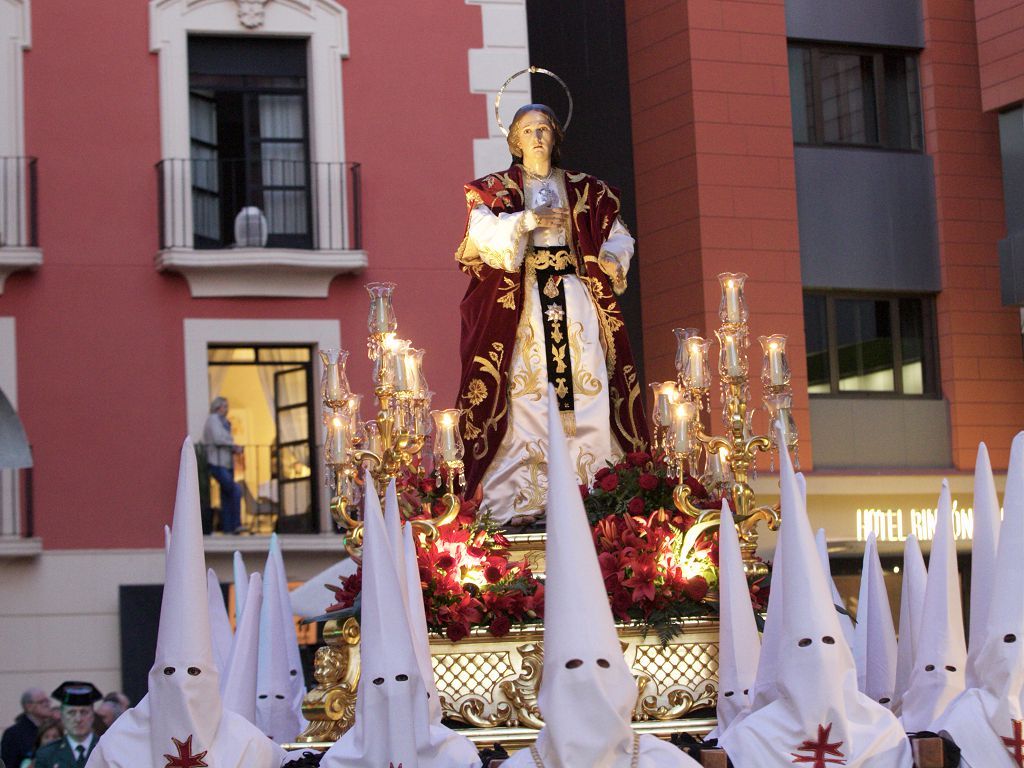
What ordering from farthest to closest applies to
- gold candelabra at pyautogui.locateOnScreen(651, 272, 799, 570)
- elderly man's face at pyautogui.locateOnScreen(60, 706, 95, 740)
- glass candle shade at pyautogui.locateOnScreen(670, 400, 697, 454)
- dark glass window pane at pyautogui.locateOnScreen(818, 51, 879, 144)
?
dark glass window pane at pyautogui.locateOnScreen(818, 51, 879, 144) < elderly man's face at pyautogui.locateOnScreen(60, 706, 95, 740) < glass candle shade at pyautogui.locateOnScreen(670, 400, 697, 454) < gold candelabra at pyautogui.locateOnScreen(651, 272, 799, 570)

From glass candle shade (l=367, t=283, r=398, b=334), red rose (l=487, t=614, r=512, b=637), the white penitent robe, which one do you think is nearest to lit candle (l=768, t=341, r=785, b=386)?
the white penitent robe

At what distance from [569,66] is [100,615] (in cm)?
607

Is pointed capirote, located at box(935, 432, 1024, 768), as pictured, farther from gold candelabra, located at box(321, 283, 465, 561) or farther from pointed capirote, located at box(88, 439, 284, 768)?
pointed capirote, located at box(88, 439, 284, 768)

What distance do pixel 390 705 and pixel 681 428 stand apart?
205 cm

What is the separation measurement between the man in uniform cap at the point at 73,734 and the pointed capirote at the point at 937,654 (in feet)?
12.3

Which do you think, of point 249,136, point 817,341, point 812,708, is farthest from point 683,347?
point 817,341

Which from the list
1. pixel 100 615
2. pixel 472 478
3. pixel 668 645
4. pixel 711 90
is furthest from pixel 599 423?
pixel 711 90

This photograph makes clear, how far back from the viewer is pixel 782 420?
843cm

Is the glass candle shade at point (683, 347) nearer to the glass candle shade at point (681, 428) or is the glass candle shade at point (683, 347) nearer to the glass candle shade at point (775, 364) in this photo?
the glass candle shade at point (681, 428)

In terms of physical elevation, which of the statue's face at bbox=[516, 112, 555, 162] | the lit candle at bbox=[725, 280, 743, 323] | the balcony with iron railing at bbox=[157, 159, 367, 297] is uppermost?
the balcony with iron railing at bbox=[157, 159, 367, 297]

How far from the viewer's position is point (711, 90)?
17688 millimetres

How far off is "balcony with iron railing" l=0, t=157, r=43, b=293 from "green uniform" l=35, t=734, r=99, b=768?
643 cm

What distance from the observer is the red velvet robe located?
30.1 ft

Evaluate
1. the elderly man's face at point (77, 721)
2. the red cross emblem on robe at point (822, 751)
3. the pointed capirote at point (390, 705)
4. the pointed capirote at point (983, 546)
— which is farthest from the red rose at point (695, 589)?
the elderly man's face at point (77, 721)
